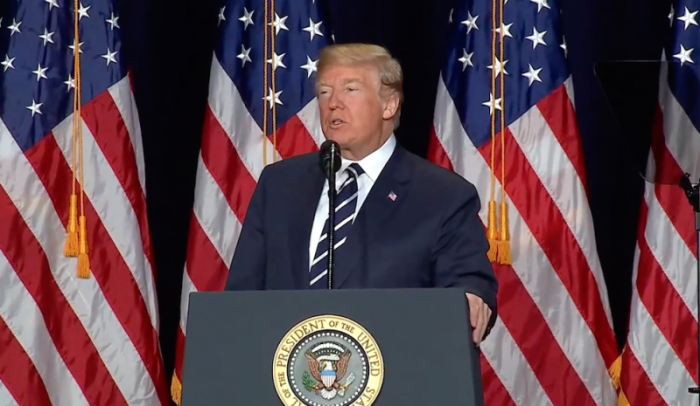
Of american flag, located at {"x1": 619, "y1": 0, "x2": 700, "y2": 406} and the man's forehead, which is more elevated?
the man's forehead

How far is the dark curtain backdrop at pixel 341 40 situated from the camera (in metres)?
4.58

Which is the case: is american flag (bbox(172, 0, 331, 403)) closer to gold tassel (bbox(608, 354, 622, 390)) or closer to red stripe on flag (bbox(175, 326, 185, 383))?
red stripe on flag (bbox(175, 326, 185, 383))

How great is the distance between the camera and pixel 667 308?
12.8 feet

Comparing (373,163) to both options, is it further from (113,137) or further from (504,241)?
(113,137)

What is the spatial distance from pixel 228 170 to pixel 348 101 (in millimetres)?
1579

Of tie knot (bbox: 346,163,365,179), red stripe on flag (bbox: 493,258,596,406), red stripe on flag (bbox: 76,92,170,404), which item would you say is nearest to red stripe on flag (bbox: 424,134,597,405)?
red stripe on flag (bbox: 493,258,596,406)

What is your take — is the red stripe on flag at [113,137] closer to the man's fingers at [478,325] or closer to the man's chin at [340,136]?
the man's chin at [340,136]

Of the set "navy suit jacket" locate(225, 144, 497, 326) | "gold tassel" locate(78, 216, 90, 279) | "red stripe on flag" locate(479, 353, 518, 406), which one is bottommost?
"red stripe on flag" locate(479, 353, 518, 406)

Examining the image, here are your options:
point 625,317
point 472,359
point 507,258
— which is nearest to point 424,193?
point 472,359

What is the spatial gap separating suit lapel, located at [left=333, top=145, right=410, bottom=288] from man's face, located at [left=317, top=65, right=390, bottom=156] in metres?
0.12

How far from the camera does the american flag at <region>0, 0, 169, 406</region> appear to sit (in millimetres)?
3994

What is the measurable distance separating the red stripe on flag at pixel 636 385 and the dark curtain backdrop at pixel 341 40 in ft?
2.30

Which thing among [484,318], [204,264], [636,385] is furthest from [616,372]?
[484,318]

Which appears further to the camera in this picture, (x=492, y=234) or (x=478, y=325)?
(x=492, y=234)
